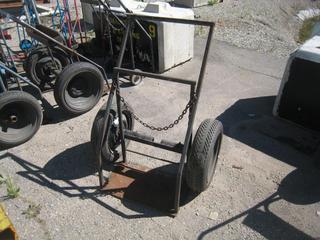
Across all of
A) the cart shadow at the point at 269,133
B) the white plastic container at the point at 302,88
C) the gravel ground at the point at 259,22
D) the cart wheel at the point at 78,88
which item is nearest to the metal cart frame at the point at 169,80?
the cart wheel at the point at 78,88

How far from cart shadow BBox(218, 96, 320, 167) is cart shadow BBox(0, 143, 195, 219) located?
1521 mm

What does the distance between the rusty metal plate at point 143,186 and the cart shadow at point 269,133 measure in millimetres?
1416

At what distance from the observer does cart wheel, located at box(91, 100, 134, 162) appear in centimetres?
370

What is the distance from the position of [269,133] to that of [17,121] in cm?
365

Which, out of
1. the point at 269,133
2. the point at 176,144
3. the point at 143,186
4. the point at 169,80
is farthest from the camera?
the point at 269,133

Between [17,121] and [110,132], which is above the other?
[110,132]

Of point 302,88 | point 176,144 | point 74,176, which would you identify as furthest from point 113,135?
point 302,88

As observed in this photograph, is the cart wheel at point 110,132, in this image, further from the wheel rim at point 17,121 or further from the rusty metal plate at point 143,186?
the wheel rim at point 17,121

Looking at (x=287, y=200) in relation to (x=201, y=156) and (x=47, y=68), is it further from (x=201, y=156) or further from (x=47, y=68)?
(x=47, y=68)

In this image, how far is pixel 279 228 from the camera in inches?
132

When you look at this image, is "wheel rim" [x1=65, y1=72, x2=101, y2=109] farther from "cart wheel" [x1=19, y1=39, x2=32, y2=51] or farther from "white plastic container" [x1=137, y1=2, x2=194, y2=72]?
"cart wheel" [x1=19, y1=39, x2=32, y2=51]

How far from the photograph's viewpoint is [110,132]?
387 cm

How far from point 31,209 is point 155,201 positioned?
1374 mm

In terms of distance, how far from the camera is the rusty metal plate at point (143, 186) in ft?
11.9
